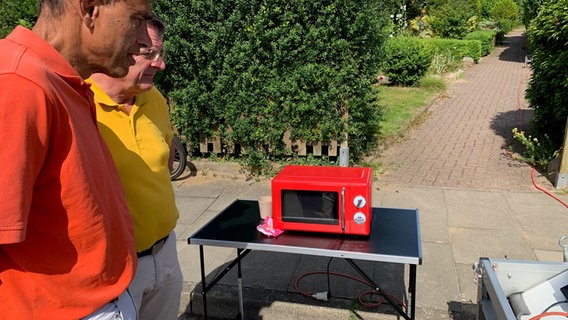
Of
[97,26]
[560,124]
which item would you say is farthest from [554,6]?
[97,26]

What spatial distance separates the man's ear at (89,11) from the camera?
3.97ft

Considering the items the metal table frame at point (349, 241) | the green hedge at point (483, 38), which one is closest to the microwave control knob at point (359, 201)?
the metal table frame at point (349, 241)

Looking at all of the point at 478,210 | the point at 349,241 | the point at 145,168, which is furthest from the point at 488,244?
the point at 145,168

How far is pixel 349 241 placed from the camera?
2678 millimetres

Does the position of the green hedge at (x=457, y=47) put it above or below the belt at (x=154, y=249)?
above

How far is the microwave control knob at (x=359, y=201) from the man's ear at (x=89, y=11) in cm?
174

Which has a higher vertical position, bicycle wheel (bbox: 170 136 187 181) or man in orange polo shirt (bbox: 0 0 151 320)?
man in orange polo shirt (bbox: 0 0 151 320)

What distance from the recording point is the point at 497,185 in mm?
5930

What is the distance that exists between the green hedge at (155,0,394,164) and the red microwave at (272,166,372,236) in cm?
336

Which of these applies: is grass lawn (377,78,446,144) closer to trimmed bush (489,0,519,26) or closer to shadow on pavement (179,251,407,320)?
shadow on pavement (179,251,407,320)

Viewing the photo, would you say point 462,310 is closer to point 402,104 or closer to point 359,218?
point 359,218

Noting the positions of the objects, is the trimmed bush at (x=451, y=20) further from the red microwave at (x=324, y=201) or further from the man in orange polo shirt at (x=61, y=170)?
the man in orange polo shirt at (x=61, y=170)

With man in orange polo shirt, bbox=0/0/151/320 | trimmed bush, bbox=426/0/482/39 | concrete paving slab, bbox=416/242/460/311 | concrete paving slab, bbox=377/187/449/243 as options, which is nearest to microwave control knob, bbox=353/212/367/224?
concrete paving slab, bbox=416/242/460/311

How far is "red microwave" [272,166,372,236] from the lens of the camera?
8.50ft
